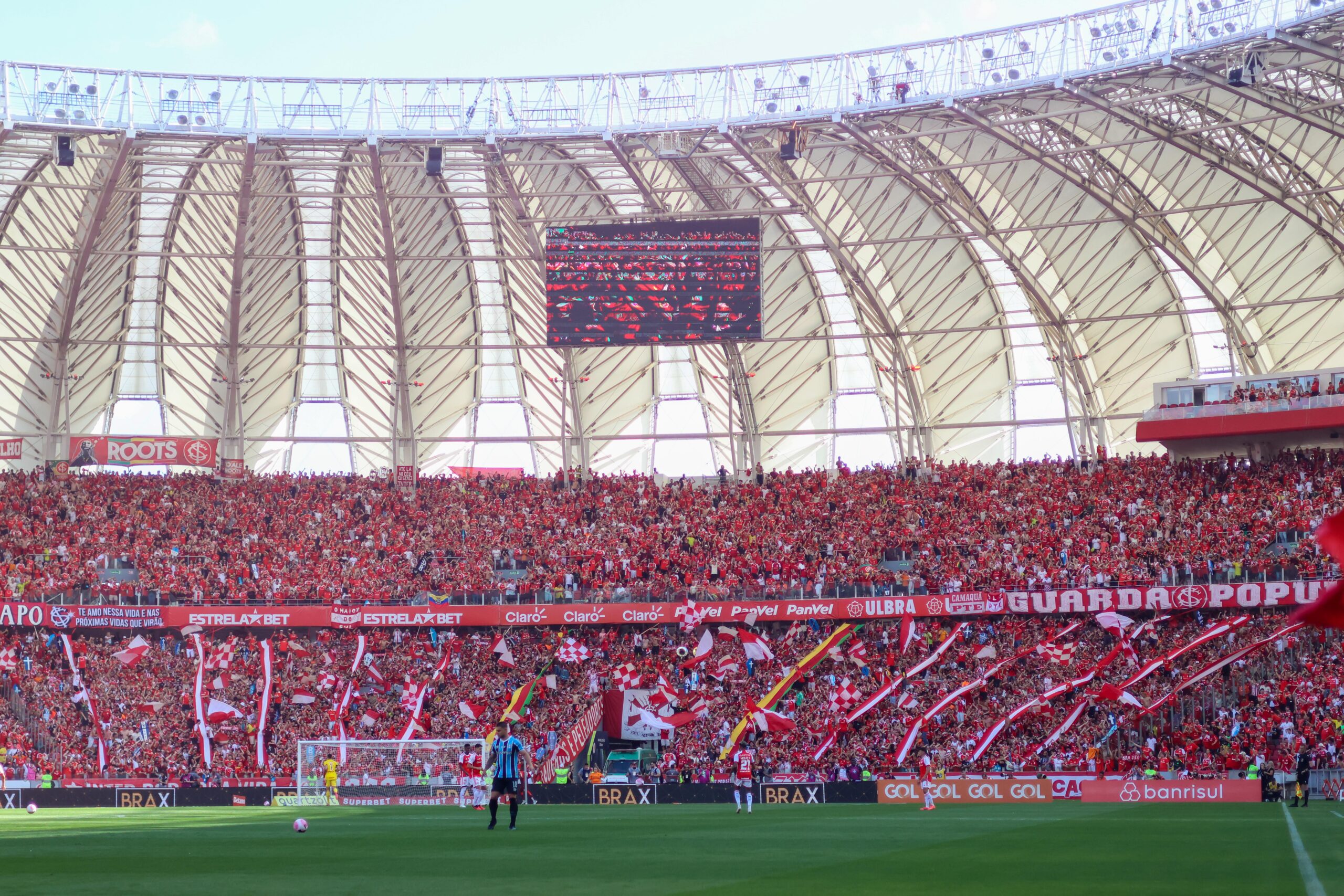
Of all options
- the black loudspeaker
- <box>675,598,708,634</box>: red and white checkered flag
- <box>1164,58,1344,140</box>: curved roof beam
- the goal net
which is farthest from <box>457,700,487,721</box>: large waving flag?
<box>1164,58,1344,140</box>: curved roof beam

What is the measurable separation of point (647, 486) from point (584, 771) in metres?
16.4

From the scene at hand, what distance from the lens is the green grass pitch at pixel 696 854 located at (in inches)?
615

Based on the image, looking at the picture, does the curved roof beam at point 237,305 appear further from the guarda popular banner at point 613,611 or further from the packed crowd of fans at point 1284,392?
the packed crowd of fans at point 1284,392

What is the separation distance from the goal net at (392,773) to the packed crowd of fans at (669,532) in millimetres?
9858

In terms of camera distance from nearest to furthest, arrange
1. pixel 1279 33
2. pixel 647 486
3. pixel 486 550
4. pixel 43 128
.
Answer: pixel 1279 33
pixel 43 128
pixel 486 550
pixel 647 486

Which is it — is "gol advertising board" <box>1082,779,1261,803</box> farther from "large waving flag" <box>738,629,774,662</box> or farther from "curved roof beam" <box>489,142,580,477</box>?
"curved roof beam" <box>489,142,580,477</box>

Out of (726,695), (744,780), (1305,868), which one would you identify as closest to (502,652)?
(726,695)

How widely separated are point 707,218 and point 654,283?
6.64m

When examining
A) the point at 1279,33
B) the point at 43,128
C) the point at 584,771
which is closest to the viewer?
the point at 1279,33

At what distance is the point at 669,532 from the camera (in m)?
59.5

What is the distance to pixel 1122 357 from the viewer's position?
2430 inches

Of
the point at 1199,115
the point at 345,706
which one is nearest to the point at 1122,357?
the point at 1199,115

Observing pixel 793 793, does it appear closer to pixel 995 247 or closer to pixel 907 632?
pixel 907 632

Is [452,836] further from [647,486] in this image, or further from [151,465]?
[151,465]
